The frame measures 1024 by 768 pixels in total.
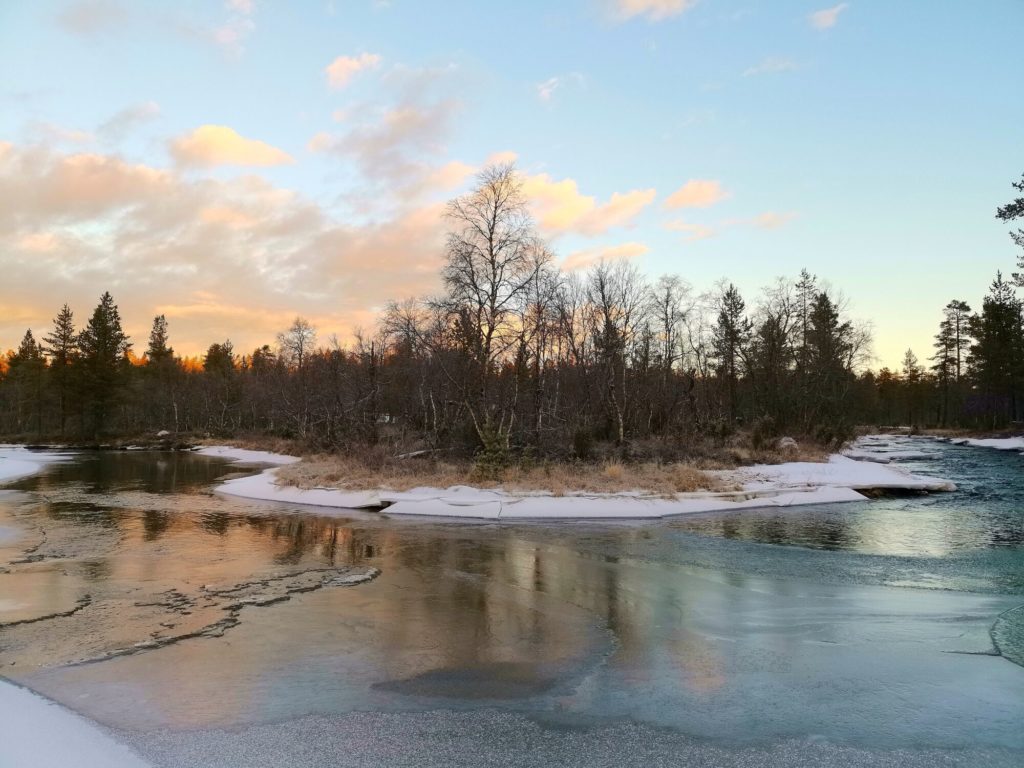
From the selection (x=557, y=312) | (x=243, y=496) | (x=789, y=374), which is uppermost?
(x=557, y=312)

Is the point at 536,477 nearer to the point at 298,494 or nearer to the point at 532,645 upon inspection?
the point at 298,494

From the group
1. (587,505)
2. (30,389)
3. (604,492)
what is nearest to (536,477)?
(604,492)

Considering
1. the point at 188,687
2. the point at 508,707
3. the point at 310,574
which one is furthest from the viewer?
the point at 310,574

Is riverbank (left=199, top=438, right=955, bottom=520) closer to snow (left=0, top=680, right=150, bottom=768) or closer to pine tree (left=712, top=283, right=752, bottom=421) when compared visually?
snow (left=0, top=680, right=150, bottom=768)

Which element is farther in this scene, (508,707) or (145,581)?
(145,581)

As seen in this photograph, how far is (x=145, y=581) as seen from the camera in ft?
35.7

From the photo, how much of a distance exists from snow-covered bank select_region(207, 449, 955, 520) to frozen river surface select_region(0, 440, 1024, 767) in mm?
3791

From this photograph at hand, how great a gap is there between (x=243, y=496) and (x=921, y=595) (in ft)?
77.9

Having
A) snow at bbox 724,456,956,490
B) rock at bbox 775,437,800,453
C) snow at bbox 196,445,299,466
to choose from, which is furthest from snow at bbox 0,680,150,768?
snow at bbox 196,445,299,466

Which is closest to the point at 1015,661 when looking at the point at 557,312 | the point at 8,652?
the point at 8,652

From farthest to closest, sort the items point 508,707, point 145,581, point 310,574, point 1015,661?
1. point 310,574
2. point 145,581
3. point 1015,661
4. point 508,707

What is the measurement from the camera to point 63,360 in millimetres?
77812

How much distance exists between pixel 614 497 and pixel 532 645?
13.4 meters

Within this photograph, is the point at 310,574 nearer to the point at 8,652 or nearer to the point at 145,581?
the point at 145,581
